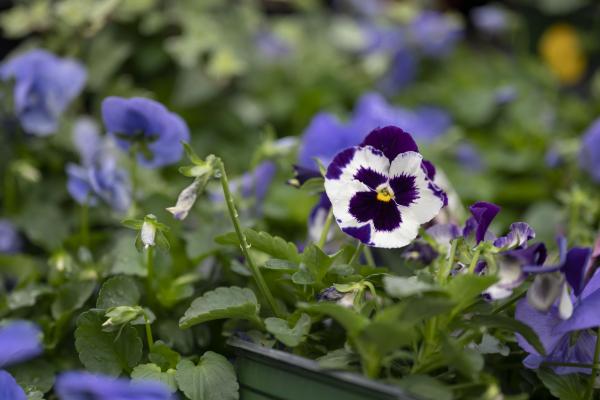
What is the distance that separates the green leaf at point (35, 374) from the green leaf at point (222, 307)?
19cm

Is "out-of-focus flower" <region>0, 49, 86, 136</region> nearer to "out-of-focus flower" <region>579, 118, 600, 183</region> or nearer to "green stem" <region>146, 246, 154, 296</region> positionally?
"green stem" <region>146, 246, 154, 296</region>

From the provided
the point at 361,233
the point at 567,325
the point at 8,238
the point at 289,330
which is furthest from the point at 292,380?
the point at 8,238

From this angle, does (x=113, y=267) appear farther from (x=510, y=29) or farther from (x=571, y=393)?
(x=510, y=29)

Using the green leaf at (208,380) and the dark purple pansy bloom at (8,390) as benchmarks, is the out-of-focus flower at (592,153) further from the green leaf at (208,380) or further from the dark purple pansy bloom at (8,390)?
the dark purple pansy bloom at (8,390)

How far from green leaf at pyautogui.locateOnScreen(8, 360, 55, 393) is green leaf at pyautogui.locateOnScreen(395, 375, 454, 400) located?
1.25 ft

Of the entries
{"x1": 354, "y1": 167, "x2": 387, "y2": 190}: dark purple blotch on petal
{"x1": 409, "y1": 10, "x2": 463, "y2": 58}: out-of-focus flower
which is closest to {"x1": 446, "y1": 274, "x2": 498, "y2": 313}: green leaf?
{"x1": 354, "y1": 167, "x2": 387, "y2": 190}: dark purple blotch on petal

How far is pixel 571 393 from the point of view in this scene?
0.67 m

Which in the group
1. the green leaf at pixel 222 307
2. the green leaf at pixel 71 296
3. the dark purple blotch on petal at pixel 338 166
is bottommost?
the green leaf at pixel 71 296

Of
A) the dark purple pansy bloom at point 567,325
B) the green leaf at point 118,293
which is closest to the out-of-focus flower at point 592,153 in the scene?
the dark purple pansy bloom at point 567,325

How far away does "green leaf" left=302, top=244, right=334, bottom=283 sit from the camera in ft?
2.23

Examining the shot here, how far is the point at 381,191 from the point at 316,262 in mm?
89

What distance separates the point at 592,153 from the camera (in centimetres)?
137

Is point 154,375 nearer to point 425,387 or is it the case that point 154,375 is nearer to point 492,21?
point 425,387

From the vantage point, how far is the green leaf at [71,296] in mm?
821
